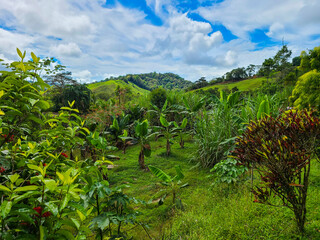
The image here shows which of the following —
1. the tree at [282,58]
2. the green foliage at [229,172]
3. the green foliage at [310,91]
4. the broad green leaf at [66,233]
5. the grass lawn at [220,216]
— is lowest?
the grass lawn at [220,216]

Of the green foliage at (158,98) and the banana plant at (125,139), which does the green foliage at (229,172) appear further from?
the green foliage at (158,98)

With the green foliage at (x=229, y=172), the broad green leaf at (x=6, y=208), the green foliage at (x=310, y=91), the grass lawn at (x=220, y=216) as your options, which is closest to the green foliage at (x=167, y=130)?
the grass lawn at (x=220, y=216)

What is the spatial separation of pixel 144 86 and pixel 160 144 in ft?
255

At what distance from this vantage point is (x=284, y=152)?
184 cm

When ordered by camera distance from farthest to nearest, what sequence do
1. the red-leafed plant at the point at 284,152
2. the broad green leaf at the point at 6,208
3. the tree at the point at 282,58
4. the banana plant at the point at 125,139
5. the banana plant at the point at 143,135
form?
the tree at the point at 282,58
the banana plant at the point at 143,135
the banana plant at the point at 125,139
the red-leafed plant at the point at 284,152
the broad green leaf at the point at 6,208

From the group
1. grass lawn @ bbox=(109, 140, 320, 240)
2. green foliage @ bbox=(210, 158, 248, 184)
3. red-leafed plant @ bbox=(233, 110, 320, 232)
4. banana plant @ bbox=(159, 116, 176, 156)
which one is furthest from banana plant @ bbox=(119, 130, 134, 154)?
red-leafed plant @ bbox=(233, 110, 320, 232)

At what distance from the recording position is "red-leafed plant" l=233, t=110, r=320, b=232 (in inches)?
69.6

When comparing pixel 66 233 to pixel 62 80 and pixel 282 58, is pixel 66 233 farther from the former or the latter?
pixel 282 58

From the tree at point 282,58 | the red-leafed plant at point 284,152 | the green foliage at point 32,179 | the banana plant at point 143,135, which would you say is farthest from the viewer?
the tree at point 282,58

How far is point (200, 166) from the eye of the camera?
5137 mm

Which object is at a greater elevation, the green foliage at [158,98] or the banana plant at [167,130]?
the green foliage at [158,98]

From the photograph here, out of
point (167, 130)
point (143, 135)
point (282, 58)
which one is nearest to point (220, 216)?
point (143, 135)

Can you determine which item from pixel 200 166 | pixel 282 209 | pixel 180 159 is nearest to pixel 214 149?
pixel 200 166

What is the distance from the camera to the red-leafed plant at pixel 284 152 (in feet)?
5.80
